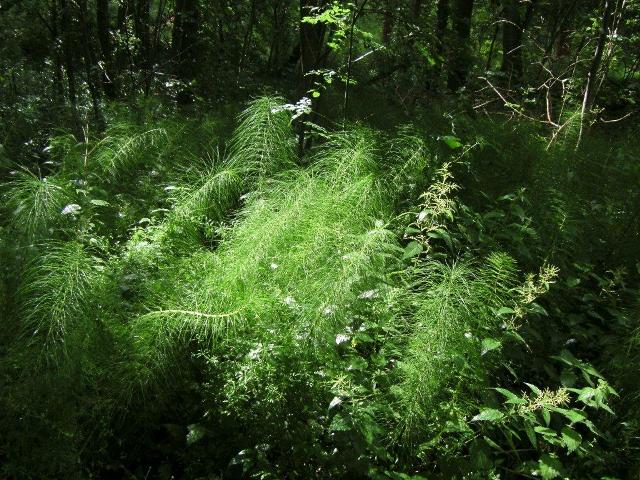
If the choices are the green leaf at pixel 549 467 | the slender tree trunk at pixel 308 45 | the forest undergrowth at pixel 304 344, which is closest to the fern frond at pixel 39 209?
the forest undergrowth at pixel 304 344

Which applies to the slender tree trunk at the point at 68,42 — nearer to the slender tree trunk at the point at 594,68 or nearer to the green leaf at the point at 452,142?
the green leaf at the point at 452,142

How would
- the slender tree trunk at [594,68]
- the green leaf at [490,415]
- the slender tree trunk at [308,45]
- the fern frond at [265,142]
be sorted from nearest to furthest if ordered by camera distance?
1. the green leaf at [490,415]
2. the fern frond at [265,142]
3. the slender tree trunk at [594,68]
4. the slender tree trunk at [308,45]

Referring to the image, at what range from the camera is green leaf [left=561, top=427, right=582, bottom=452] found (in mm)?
2148

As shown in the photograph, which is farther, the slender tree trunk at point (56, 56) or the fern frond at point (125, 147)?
the slender tree trunk at point (56, 56)

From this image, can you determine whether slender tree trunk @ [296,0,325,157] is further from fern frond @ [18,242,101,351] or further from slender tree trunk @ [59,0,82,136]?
fern frond @ [18,242,101,351]

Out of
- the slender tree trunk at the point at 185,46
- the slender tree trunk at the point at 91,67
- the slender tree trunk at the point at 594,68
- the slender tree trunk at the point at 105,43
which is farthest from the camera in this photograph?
the slender tree trunk at the point at 185,46

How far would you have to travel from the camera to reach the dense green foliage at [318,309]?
7.14 ft

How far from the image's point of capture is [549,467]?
214 centimetres

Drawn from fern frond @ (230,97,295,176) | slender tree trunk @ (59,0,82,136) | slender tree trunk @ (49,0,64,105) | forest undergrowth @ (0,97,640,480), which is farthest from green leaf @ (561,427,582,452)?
slender tree trunk @ (49,0,64,105)

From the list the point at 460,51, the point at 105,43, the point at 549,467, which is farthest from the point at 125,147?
the point at 460,51

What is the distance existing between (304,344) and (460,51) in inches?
190

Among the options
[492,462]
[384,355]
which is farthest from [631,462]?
[384,355]

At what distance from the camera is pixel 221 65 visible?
21.4ft

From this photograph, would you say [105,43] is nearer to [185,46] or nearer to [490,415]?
[185,46]
